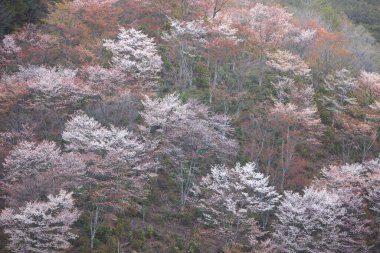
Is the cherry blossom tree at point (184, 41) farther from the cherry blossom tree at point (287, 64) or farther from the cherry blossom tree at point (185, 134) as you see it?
the cherry blossom tree at point (185, 134)

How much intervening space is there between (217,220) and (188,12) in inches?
834

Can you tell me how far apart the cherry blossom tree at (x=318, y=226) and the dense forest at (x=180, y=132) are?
0.34 feet

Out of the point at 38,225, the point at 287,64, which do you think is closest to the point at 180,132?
the point at 38,225

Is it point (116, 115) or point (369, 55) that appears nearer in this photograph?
point (116, 115)

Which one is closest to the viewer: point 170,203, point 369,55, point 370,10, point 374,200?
point 374,200

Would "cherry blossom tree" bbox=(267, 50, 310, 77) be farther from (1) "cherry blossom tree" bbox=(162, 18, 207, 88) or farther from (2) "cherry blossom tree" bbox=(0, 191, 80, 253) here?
(2) "cherry blossom tree" bbox=(0, 191, 80, 253)

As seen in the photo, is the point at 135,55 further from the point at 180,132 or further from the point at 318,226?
the point at 318,226

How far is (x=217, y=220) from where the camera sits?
2536cm

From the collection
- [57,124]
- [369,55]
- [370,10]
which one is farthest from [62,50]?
[370,10]

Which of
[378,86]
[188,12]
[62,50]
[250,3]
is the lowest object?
[378,86]

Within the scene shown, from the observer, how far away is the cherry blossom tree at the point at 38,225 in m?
19.7

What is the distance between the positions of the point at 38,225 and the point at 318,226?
13690mm

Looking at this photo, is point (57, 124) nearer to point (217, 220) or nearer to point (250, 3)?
point (217, 220)

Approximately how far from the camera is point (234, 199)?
24281 millimetres
